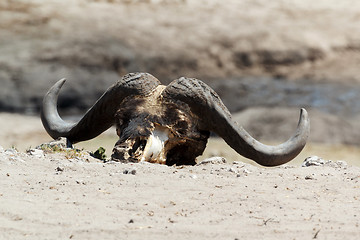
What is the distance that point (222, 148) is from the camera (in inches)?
672

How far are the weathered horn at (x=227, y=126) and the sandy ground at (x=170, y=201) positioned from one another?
62cm

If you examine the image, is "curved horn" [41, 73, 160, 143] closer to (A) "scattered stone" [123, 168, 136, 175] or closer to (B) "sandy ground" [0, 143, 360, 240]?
(B) "sandy ground" [0, 143, 360, 240]

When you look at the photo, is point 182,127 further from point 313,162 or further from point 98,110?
point 313,162

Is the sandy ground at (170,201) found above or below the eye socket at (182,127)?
below

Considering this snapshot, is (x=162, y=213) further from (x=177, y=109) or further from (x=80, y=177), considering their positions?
(x=177, y=109)

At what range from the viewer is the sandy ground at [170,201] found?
191 inches

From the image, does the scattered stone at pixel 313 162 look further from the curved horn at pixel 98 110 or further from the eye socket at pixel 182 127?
the curved horn at pixel 98 110

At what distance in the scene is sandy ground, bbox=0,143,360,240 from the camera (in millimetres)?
4840

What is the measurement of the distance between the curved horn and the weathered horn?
0.38m

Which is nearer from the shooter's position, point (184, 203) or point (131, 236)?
point (131, 236)

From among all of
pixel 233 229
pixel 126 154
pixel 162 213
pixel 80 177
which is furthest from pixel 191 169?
pixel 233 229

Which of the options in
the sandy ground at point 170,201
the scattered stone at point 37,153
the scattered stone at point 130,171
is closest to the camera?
the sandy ground at point 170,201

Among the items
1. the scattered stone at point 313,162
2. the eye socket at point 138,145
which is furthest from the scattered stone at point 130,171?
the scattered stone at point 313,162

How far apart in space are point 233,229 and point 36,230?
1526mm
